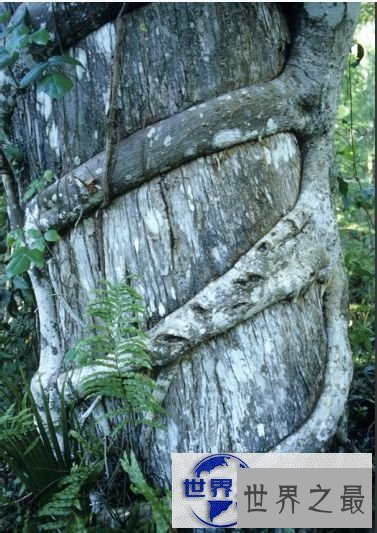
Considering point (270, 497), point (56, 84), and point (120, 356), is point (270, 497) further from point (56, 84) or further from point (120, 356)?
point (56, 84)

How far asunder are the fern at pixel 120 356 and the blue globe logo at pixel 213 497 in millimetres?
209

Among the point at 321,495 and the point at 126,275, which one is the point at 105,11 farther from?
the point at 321,495

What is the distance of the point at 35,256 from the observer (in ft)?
5.53

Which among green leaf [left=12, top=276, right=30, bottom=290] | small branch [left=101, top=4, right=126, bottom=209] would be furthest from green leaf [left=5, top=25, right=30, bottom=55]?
green leaf [left=12, top=276, right=30, bottom=290]

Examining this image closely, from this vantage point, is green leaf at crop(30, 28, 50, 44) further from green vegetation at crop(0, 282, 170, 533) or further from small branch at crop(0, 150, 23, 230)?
green vegetation at crop(0, 282, 170, 533)

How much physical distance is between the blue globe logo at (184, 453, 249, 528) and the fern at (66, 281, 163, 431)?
209 mm

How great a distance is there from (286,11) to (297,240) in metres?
0.79

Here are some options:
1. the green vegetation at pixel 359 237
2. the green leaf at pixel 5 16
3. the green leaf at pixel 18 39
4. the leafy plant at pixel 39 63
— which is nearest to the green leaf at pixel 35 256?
the leafy plant at pixel 39 63

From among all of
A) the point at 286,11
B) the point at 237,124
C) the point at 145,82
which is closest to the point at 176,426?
the point at 237,124

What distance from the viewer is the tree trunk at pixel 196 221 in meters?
1.70

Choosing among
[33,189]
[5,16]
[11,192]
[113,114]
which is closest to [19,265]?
[33,189]

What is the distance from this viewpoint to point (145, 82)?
5.65 feet

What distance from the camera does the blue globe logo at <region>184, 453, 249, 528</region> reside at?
1556 millimetres

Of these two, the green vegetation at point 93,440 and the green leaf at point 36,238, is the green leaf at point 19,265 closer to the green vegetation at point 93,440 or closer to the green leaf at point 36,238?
the green leaf at point 36,238
